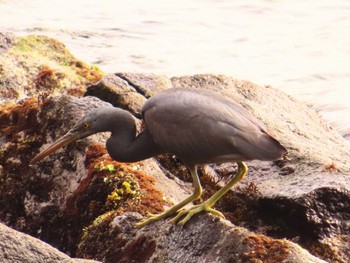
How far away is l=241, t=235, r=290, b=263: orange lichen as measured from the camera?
494 centimetres

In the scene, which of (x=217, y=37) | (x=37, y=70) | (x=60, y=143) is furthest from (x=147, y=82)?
(x=217, y=37)

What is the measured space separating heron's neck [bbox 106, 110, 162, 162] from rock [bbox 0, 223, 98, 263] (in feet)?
6.87

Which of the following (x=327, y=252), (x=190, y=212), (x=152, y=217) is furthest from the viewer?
(x=327, y=252)

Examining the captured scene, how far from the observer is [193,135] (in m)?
6.05

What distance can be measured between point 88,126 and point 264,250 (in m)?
2.03

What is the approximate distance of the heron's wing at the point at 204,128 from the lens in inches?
232

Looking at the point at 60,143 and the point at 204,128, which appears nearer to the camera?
the point at 204,128

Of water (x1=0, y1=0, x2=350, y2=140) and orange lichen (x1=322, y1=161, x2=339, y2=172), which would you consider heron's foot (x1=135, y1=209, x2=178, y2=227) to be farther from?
water (x1=0, y1=0, x2=350, y2=140)

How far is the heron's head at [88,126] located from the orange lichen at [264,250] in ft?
6.01

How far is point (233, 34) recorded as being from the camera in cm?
1573

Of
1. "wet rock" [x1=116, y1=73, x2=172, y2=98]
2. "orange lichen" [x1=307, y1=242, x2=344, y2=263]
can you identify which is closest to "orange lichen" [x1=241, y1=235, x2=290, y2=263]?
"orange lichen" [x1=307, y1=242, x2=344, y2=263]

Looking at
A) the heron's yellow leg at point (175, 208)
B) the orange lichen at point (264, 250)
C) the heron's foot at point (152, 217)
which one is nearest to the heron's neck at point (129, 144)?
the heron's yellow leg at point (175, 208)

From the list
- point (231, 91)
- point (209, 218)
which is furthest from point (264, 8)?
point (209, 218)

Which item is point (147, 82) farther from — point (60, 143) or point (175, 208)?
point (175, 208)
